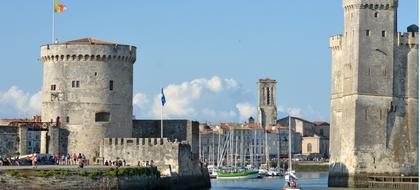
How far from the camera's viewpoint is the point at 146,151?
63.1 m

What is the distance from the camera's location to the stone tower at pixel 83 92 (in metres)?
65.2

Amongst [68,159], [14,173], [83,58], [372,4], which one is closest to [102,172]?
[14,173]

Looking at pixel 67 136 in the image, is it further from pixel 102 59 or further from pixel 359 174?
pixel 359 174

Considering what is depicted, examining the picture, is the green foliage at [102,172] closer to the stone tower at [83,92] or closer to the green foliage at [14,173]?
the green foliage at [14,173]

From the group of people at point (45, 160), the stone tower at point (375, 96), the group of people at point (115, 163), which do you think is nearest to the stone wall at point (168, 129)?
the group of people at point (45, 160)

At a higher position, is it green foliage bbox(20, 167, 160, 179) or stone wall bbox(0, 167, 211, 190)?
green foliage bbox(20, 167, 160, 179)

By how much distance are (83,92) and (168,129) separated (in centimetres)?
789

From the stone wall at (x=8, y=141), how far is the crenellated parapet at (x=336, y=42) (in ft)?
91.4

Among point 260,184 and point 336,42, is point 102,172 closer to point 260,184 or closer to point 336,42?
point 336,42

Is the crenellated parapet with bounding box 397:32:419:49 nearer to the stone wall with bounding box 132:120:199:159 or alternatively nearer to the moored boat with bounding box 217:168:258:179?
the stone wall with bounding box 132:120:199:159

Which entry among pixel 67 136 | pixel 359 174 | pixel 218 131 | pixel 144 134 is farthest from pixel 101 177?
pixel 218 131

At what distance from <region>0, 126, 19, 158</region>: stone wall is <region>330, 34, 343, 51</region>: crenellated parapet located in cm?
2787

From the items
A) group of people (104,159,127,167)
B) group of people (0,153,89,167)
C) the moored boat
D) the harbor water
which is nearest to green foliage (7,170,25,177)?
group of people (0,153,89,167)

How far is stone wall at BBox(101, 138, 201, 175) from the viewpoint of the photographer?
6303cm
